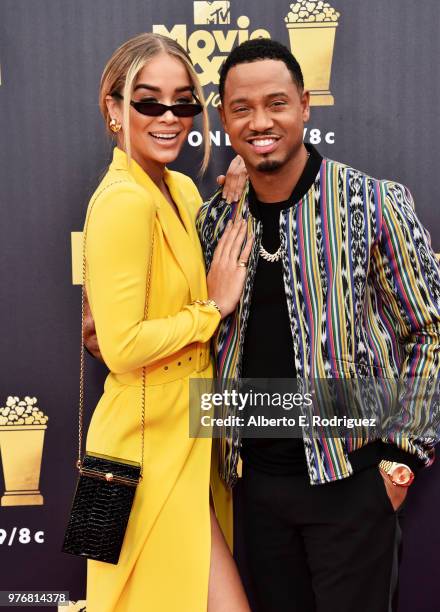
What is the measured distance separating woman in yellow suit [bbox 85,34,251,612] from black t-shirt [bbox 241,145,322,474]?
0.20 feet

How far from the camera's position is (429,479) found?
239cm

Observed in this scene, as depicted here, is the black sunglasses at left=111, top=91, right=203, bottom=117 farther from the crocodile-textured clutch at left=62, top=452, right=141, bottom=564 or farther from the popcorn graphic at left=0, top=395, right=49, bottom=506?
the popcorn graphic at left=0, top=395, right=49, bottom=506

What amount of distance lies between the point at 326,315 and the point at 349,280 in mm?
100

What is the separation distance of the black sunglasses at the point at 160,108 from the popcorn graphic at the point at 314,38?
576 mm

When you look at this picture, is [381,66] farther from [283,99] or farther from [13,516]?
[13,516]

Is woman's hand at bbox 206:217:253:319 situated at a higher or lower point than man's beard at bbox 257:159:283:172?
lower

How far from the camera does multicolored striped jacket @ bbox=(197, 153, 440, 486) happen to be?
1.71 m

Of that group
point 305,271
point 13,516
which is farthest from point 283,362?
point 13,516

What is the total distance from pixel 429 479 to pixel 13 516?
4.61ft

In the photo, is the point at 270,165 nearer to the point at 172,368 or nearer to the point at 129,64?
the point at 129,64

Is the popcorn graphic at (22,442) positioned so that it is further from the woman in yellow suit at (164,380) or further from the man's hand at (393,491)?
the man's hand at (393,491)

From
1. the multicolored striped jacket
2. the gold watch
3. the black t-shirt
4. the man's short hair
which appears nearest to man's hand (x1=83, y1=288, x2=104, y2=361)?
the black t-shirt

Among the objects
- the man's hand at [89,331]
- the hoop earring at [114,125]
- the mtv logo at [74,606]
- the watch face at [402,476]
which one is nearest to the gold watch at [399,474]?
the watch face at [402,476]

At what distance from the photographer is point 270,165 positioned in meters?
1.75
